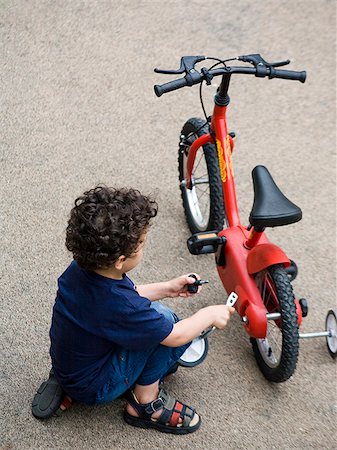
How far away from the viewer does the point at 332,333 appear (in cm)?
237

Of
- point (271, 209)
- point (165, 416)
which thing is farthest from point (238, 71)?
point (165, 416)

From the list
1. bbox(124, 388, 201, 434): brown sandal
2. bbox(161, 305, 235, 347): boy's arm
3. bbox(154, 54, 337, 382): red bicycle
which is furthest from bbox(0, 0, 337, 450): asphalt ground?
bbox(161, 305, 235, 347): boy's arm

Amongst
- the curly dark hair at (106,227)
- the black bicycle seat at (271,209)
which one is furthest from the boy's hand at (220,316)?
the curly dark hair at (106,227)

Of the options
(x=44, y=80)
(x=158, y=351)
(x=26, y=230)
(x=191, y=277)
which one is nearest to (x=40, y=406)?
(x=158, y=351)

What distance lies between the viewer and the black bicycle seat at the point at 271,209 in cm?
199

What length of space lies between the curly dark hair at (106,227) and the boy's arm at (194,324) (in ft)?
1.01

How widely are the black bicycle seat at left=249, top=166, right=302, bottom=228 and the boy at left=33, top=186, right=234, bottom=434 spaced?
11.6 inches

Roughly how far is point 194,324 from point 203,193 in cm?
117

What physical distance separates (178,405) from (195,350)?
235mm

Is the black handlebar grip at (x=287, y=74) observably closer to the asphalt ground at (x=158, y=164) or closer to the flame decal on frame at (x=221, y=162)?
the flame decal on frame at (x=221, y=162)

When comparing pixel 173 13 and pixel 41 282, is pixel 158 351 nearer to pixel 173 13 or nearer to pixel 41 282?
pixel 41 282

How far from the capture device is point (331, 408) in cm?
222

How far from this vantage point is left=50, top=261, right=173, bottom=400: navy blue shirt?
1729 millimetres

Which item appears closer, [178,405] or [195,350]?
[178,405]
